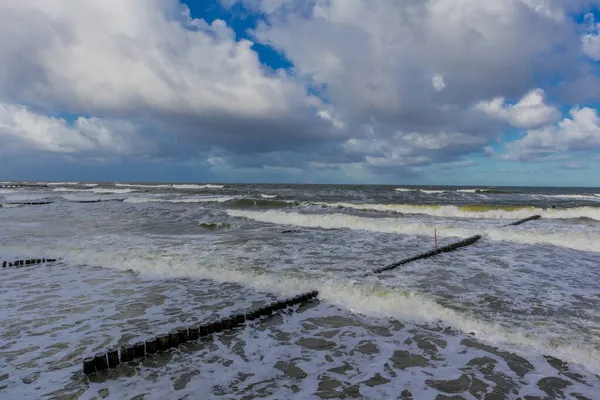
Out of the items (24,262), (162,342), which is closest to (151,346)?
(162,342)

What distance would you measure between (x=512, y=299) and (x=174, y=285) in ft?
27.5

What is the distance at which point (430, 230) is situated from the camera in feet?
67.7

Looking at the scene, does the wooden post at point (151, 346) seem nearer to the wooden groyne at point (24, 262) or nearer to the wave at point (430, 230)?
the wooden groyne at point (24, 262)

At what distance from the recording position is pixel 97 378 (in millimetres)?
4898

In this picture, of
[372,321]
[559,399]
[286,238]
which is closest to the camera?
[559,399]

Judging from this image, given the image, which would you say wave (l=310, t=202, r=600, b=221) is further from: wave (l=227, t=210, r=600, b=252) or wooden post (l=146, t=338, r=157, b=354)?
wooden post (l=146, t=338, r=157, b=354)

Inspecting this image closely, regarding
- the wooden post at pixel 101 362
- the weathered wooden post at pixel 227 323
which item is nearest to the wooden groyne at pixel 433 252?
the weathered wooden post at pixel 227 323

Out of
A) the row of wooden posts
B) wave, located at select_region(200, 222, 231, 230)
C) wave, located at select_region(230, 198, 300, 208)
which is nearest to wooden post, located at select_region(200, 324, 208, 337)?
the row of wooden posts

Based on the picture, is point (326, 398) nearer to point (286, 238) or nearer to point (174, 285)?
point (174, 285)

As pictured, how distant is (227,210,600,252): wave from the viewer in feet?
56.0

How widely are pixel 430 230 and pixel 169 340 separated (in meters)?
17.5

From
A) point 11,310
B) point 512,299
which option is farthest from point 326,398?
point 11,310

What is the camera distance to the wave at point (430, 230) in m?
17.1

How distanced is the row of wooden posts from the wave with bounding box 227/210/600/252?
47.1 feet
